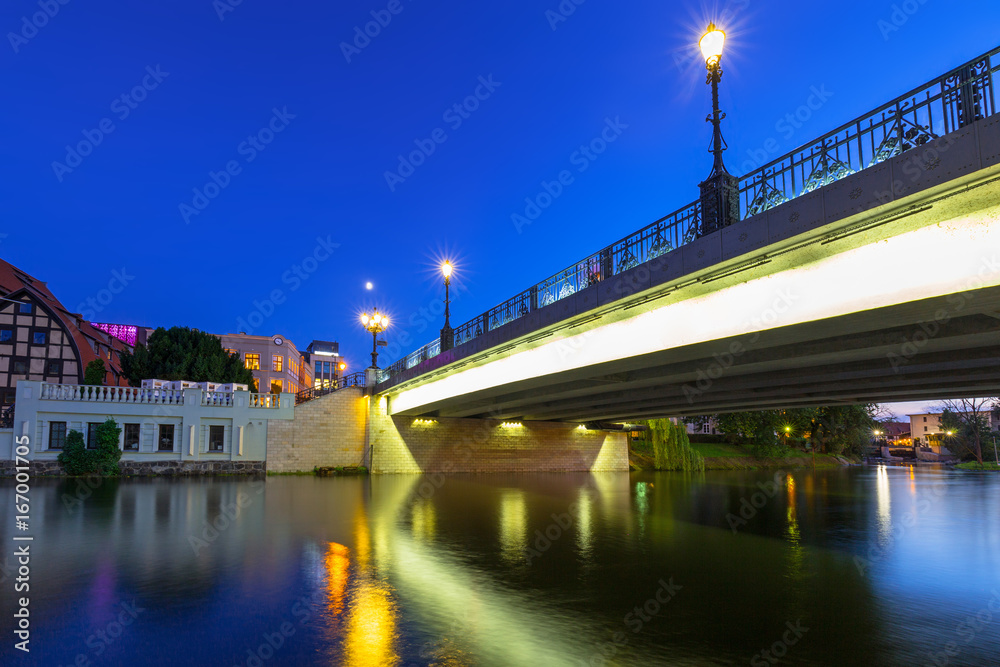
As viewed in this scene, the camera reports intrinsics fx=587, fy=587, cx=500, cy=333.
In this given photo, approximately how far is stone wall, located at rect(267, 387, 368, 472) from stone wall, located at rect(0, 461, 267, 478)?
4.59ft

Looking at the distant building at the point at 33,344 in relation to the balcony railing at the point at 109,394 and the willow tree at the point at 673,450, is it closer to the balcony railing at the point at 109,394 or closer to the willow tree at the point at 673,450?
the balcony railing at the point at 109,394

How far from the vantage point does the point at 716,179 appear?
12.4 meters

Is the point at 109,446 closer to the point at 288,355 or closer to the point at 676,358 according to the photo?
the point at 676,358

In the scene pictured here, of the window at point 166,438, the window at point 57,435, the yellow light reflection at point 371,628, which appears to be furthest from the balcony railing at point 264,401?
the yellow light reflection at point 371,628

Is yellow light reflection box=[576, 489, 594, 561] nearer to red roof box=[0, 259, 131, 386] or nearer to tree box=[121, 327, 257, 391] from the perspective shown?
tree box=[121, 327, 257, 391]

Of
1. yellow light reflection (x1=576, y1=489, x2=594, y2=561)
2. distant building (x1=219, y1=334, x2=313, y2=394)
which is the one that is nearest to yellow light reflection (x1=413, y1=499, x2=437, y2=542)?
yellow light reflection (x1=576, y1=489, x2=594, y2=561)

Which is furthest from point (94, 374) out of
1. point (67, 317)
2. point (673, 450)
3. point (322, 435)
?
point (673, 450)

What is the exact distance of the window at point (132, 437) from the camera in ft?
106

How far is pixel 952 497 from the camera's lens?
2417cm

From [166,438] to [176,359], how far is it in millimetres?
11430

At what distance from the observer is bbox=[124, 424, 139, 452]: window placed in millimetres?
32375

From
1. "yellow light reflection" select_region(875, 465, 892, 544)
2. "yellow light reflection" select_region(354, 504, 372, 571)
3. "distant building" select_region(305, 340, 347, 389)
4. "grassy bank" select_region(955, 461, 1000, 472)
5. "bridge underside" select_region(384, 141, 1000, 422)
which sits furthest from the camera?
"distant building" select_region(305, 340, 347, 389)

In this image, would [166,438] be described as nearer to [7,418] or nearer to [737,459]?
[7,418]

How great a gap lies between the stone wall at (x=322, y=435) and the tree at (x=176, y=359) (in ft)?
36.8
